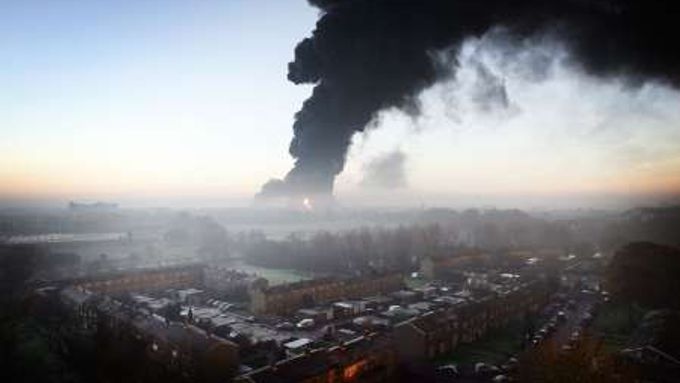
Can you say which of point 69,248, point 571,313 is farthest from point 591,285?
point 69,248

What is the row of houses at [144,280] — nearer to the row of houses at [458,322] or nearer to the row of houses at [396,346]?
the row of houses at [396,346]

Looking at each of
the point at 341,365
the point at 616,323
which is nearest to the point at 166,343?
the point at 341,365

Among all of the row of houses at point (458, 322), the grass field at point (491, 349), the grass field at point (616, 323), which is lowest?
the grass field at point (491, 349)

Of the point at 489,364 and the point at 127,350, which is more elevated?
the point at 127,350

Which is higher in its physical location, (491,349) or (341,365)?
(341,365)

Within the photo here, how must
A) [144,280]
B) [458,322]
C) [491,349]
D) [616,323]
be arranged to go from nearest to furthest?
1. [491,349]
2. [458,322]
3. [616,323]
4. [144,280]

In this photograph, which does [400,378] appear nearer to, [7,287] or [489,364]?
[489,364]

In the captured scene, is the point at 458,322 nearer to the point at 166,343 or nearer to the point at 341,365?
the point at 341,365

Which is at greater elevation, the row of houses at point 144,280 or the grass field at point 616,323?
the row of houses at point 144,280

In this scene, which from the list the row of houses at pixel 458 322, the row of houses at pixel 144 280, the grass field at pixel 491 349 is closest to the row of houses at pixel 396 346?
the row of houses at pixel 458 322
